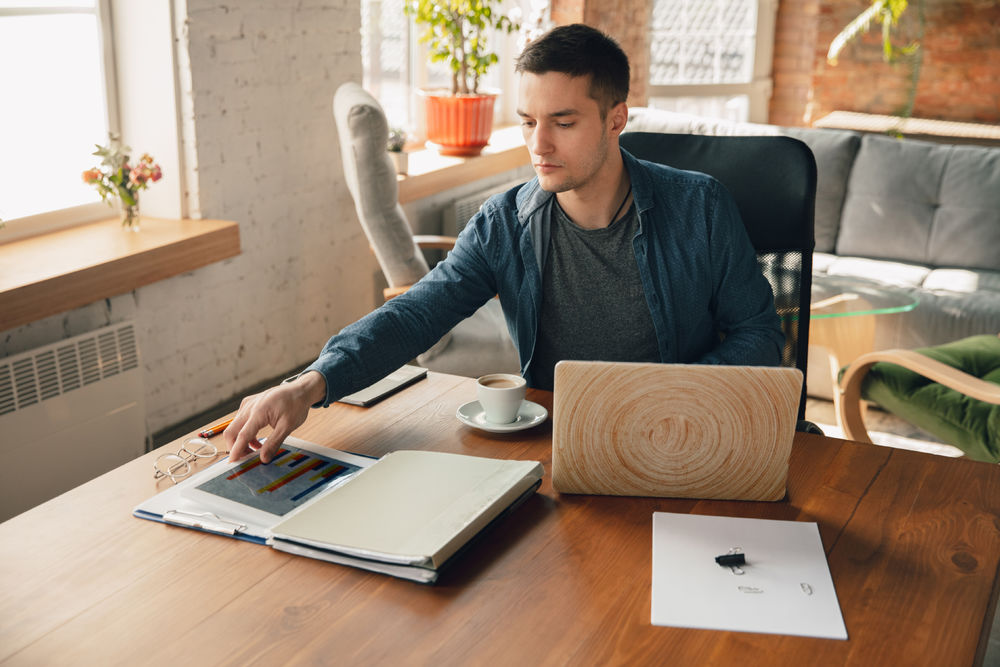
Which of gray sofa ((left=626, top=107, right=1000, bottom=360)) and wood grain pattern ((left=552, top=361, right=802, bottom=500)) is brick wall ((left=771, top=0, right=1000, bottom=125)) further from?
wood grain pattern ((left=552, top=361, right=802, bottom=500))

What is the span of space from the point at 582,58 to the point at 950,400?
146 centimetres

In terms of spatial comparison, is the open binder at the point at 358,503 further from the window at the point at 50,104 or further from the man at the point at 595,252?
the window at the point at 50,104

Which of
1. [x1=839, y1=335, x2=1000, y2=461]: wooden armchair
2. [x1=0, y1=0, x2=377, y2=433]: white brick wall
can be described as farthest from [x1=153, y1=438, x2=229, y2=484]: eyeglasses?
[x1=839, y1=335, x2=1000, y2=461]: wooden armchair

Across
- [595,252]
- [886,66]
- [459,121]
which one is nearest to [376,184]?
[595,252]

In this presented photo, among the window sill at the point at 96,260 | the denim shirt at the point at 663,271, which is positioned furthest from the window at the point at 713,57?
the denim shirt at the point at 663,271

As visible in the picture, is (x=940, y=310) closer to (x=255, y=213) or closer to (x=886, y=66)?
(x=255, y=213)

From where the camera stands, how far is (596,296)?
1.72 m

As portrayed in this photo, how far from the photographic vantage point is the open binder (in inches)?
42.3

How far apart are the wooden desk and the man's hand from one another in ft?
0.42

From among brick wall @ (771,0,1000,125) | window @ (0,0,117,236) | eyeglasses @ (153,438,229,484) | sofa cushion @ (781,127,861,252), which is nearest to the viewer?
eyeglasses @ (153,438,229,484)

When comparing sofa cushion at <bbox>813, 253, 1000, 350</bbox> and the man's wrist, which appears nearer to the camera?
the man's wrist

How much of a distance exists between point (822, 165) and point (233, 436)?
11.1ft

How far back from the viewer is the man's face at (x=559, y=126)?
1.63 metres

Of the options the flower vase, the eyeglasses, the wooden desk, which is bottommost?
the wooden desk
